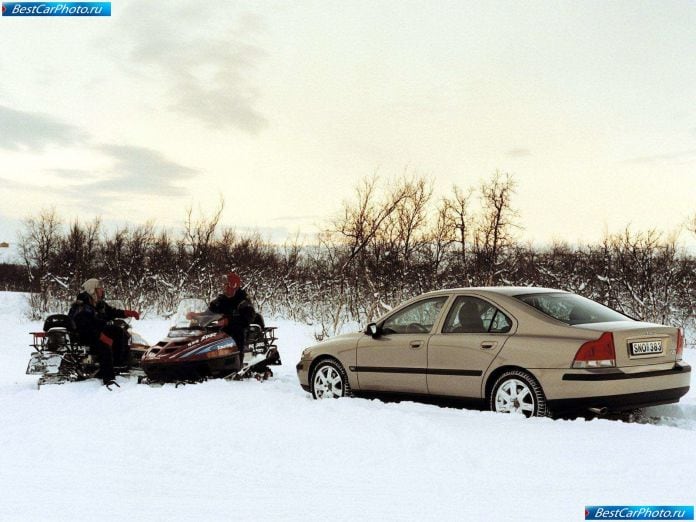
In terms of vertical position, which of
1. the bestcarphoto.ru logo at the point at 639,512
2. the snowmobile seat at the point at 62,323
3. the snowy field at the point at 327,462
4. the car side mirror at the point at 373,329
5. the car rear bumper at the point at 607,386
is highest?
the snowmobile seat at the point at 62,323

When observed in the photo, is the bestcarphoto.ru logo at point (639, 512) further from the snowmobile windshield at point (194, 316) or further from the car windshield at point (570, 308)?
the snowmobile windshield at point (194, 316)

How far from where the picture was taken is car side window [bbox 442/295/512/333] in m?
7.59

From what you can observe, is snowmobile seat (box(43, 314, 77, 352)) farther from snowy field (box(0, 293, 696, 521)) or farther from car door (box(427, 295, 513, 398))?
car door (box(427, 295, 513, 398))

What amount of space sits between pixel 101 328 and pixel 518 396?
287 inches

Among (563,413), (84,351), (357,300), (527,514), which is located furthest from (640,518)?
(357,300)

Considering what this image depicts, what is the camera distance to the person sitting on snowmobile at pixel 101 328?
36.3 feet

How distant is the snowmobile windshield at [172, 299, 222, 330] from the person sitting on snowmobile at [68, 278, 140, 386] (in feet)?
2.20

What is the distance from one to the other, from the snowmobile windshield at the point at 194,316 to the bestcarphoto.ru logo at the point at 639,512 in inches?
293

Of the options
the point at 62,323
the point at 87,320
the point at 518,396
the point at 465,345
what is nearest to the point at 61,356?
the point at 62,323

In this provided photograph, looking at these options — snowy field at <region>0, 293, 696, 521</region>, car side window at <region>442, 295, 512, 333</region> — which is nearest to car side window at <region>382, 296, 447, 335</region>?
car side window at <region>442, 295, 512, 333</region>

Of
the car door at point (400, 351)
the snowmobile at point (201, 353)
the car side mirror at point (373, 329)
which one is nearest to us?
the car door at point (400, 351)

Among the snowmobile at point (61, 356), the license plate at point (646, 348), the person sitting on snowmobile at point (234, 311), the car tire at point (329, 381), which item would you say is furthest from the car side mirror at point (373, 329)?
the snowmobile at point (61, 356)

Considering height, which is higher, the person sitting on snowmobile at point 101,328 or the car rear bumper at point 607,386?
the person sitting on snowmobile at point 101,328

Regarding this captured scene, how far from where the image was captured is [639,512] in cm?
455
